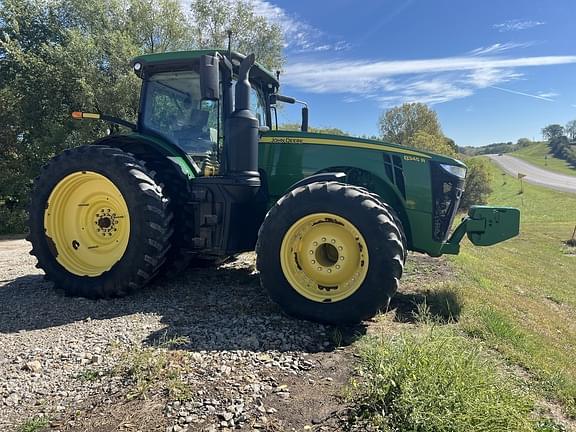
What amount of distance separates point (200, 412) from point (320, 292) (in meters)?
1.73

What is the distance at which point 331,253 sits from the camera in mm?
4078

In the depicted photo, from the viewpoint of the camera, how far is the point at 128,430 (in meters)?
2.36

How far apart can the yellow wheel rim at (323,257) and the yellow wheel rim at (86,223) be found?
2026 millimetres

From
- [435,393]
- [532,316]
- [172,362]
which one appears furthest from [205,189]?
[532,316]

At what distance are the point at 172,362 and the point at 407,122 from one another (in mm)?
35145

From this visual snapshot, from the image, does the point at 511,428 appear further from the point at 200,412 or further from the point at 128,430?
the point at 128,430

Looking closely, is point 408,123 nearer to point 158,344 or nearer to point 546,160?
point 158,344

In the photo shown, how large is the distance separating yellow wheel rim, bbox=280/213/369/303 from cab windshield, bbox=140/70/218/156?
1841 millimetres

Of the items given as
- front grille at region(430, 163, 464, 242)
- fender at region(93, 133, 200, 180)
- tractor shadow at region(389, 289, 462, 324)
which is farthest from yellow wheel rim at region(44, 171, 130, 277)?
front grille at region(430, 163, 464, 242)

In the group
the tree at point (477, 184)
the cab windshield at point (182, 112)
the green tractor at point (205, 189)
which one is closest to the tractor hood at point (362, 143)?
the green tractor at point (205, 189)

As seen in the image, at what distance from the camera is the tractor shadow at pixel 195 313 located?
349cm

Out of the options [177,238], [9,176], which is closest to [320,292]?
[177,238]

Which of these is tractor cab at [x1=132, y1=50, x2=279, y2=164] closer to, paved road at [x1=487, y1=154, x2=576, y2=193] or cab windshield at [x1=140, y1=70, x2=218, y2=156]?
cab windshield at [x1=140, y1=70, x2=218, y2=156]

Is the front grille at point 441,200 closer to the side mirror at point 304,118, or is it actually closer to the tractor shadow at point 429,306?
the tractor shadow at point 429,306
